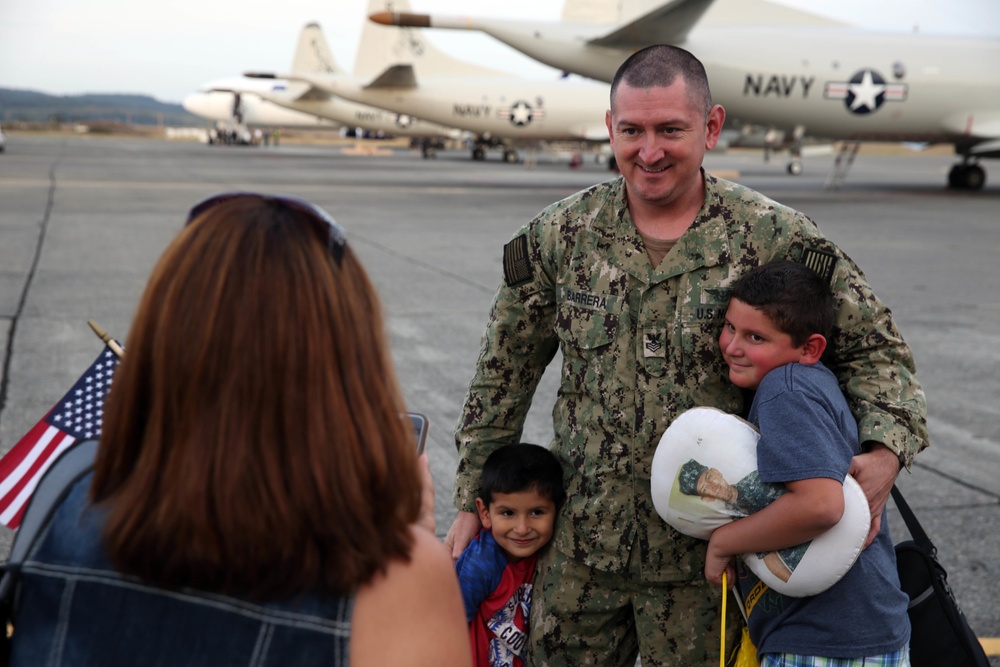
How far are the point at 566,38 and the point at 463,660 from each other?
23.1 metres

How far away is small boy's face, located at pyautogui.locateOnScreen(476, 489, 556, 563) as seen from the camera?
2.72 meters

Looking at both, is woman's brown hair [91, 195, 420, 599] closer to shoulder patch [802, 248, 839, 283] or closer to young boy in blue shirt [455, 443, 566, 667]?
young boy in blue shirt [455, 443, 566, 667]

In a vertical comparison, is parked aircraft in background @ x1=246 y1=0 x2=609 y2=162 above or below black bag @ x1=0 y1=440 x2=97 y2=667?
above

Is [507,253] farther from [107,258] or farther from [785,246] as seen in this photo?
[107,258]

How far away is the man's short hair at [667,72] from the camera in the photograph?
2.64 meters

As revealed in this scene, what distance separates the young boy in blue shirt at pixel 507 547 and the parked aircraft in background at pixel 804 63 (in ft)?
67.0

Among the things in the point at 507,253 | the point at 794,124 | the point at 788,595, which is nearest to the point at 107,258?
the point at 507,253

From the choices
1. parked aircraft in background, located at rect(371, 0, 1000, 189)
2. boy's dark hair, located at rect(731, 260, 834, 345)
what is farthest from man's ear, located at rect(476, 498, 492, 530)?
parked aircraft in background, located at rect(371, 0, 1000, 189)

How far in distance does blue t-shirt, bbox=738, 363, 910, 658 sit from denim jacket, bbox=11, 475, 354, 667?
1232 mm

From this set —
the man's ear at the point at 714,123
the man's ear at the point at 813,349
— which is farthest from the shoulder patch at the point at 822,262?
the man's ear at the point at 714,123

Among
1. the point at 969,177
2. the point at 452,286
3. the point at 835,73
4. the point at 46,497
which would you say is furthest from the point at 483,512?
the point at 969,177

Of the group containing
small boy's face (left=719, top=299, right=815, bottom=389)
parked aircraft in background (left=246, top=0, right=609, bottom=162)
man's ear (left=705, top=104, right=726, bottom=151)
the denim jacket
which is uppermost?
parked aircraft in background (left=246, top=0, right=609, bottom=162)

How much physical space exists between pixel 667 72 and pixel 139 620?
6.18 feet

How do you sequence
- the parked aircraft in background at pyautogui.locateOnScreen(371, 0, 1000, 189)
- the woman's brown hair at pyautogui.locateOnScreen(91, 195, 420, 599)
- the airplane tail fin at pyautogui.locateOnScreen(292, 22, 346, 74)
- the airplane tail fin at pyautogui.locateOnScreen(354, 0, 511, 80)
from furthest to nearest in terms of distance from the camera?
the airplane tail fin at pyautogui.locateOnScreen(292, 22, 346, 74), the airplane tail fin at pyautogui.locateOnScreen(354, 0, 511, 80), the parked aircraft in background at pyautogui.locateOnScreen(371, 0, 1000, 189), the woman's brown hair at pyautogui.locateOnScreen(91, 195, 420, 599)
